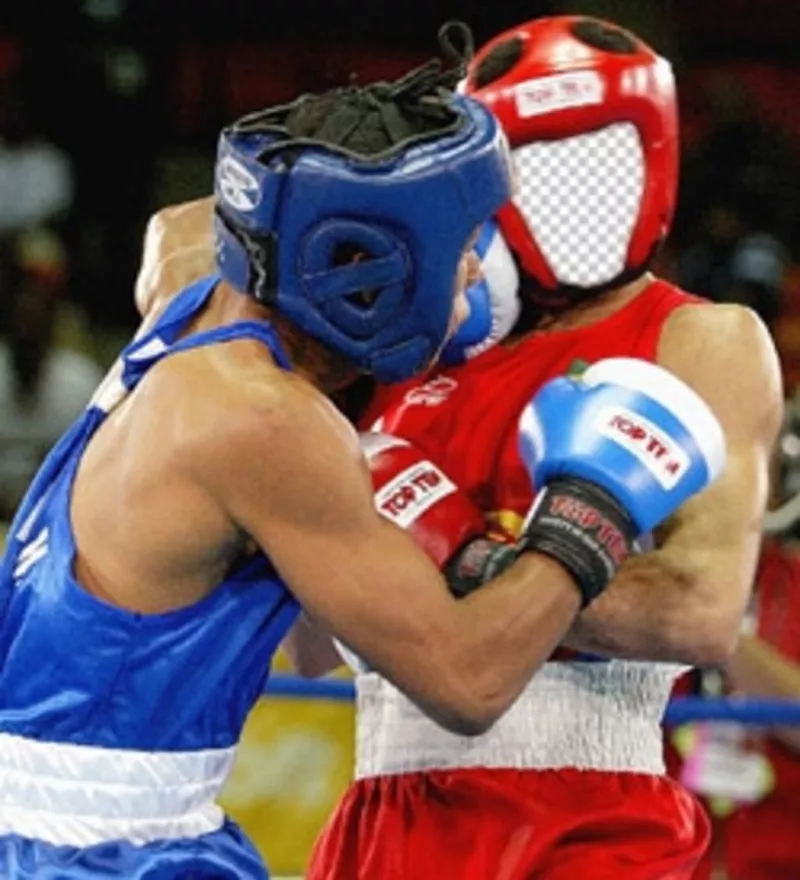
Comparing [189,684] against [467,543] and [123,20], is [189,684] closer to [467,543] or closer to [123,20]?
[467,543]

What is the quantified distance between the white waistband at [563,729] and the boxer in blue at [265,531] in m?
0.33

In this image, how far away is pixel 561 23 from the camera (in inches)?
101

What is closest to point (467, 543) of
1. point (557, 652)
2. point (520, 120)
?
point (557, 652)

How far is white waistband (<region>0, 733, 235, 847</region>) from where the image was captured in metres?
2.03

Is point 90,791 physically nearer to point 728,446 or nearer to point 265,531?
point 265,531

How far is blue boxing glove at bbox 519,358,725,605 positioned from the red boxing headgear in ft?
1.14

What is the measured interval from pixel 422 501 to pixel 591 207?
442 mm

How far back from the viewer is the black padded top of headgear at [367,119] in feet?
→ 6.64

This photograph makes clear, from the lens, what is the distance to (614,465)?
208 cm

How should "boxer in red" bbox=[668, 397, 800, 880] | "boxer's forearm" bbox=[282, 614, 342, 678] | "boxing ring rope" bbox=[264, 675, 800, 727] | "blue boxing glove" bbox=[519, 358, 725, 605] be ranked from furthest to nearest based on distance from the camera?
"boxer in red" bbox=[668, 397, 800, 880] < "boxing ring rope" bbox=[264, 675, 800, 727] < "boxer's forearm" bbox=[282, 614, 342, 678] < "blue boxing glove" bbox=[519, 358, 725, 605]

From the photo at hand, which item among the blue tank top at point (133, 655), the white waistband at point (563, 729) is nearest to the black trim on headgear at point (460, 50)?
the blue tank top at point (133, 655)

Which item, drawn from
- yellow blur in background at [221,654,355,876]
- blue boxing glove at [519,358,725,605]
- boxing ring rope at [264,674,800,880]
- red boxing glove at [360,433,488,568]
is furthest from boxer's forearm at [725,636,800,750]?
blue boxing glove at [519,358,725,605]

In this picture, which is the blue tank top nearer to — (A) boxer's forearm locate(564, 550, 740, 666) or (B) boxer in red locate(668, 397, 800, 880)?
(A) boxer's forearm locate(564, 550, 740, 666)

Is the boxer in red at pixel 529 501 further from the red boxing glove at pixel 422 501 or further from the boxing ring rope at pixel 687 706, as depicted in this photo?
the boxing ring rope at pixel 687 706
